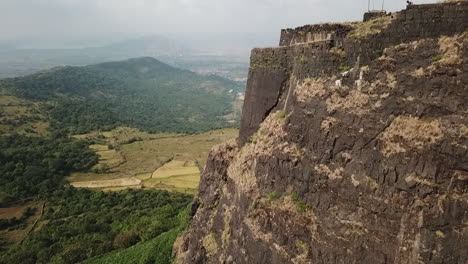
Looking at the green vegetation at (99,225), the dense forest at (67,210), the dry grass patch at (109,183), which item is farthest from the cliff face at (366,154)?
the dry grass patch at (109,183)

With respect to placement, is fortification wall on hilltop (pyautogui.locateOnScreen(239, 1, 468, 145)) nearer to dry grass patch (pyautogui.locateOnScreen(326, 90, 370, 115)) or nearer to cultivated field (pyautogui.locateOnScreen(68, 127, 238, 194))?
dry grass patch (pyautogui.locateOnScreen(326, 90, 370, 115))

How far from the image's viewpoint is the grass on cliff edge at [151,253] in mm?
31264

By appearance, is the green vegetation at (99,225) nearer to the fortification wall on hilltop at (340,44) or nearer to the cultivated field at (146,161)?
the cultivated field at (146,161)

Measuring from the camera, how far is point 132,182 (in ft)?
254

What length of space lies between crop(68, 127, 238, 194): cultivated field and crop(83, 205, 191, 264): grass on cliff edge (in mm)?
30642

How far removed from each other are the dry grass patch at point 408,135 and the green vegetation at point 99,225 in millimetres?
23028

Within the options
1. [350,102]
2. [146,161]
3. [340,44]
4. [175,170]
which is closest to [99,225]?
[175,170]

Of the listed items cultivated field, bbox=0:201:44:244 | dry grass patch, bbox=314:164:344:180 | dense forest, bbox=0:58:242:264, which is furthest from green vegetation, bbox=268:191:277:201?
cultivated field, bbox=0:201:44:244

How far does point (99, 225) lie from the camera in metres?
53.3

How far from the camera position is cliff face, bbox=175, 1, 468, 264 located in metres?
10.8

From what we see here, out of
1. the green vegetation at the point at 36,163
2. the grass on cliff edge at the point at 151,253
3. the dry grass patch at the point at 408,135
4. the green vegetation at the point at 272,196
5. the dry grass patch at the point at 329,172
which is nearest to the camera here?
the dry grass patch at the point at 408,135

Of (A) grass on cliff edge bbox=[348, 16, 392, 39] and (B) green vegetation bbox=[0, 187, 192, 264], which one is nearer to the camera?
(A) grass on cliff edge bbox=[348, 16, 392, 39]

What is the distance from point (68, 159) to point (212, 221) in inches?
3115

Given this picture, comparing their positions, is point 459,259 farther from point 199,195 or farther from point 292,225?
point 199,195
